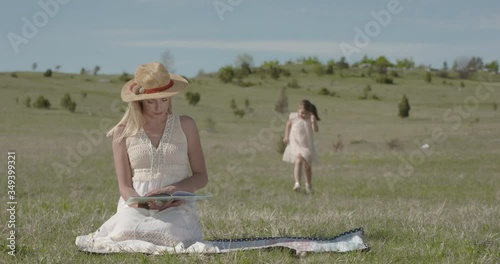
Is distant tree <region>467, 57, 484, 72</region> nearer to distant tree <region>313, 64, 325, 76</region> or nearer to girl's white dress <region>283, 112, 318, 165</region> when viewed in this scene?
distant tree <region>313, 64, 325, 76</region>

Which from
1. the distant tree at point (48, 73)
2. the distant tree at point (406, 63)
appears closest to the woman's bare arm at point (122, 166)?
the distant tree at point (48, 73)

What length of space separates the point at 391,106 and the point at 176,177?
67809 mm

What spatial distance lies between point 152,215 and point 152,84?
3.62 ft

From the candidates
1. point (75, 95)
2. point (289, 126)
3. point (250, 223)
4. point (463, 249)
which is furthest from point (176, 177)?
point (75, 95)

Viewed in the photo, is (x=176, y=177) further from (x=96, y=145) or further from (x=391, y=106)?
(x=391, y=106)

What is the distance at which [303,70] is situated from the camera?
356 ft

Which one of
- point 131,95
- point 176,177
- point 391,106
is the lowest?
point 391,106

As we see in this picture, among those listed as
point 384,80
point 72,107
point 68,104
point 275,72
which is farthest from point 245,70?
point 72,107

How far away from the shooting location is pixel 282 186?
18281 mm

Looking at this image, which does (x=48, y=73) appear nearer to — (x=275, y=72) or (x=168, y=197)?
(x=275, y=72)

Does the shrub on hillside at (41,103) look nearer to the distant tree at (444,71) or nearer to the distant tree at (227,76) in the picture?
the distant tree at (227,76)

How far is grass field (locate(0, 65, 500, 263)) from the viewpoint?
278 inches

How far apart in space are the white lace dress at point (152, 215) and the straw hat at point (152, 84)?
308mm

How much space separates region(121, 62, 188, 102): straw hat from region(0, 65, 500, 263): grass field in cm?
137
